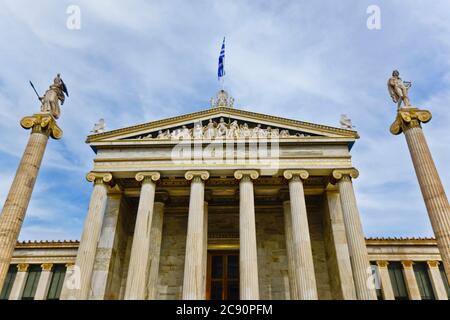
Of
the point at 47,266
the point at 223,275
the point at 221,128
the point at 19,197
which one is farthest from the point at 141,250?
the point at 47,266

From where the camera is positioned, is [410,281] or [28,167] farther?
[410,281]

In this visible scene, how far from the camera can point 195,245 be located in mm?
18938

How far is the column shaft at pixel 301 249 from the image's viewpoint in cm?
1770

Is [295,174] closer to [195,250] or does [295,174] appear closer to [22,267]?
[195,250]

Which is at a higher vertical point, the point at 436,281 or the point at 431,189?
the point at 431,189

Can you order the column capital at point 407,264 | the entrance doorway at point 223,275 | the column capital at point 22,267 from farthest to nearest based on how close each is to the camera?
the column capital at point 22,267 < the column capital at point 407,264 < the entrance doorway at point 223,275

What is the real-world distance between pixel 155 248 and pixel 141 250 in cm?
293

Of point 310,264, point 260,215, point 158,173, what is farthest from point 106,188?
point 310,264

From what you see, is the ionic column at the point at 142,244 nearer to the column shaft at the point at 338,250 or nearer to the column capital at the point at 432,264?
the column shaft at the point at 338,250

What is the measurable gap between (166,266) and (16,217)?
405 inches

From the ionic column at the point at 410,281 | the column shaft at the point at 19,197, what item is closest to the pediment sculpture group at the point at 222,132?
the column shaft at the point at 19,197

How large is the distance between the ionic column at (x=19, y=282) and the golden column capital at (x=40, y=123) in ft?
46.3

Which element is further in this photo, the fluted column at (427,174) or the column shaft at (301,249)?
the column shaft at (301,249)

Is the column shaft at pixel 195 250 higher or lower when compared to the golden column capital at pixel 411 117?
lower
